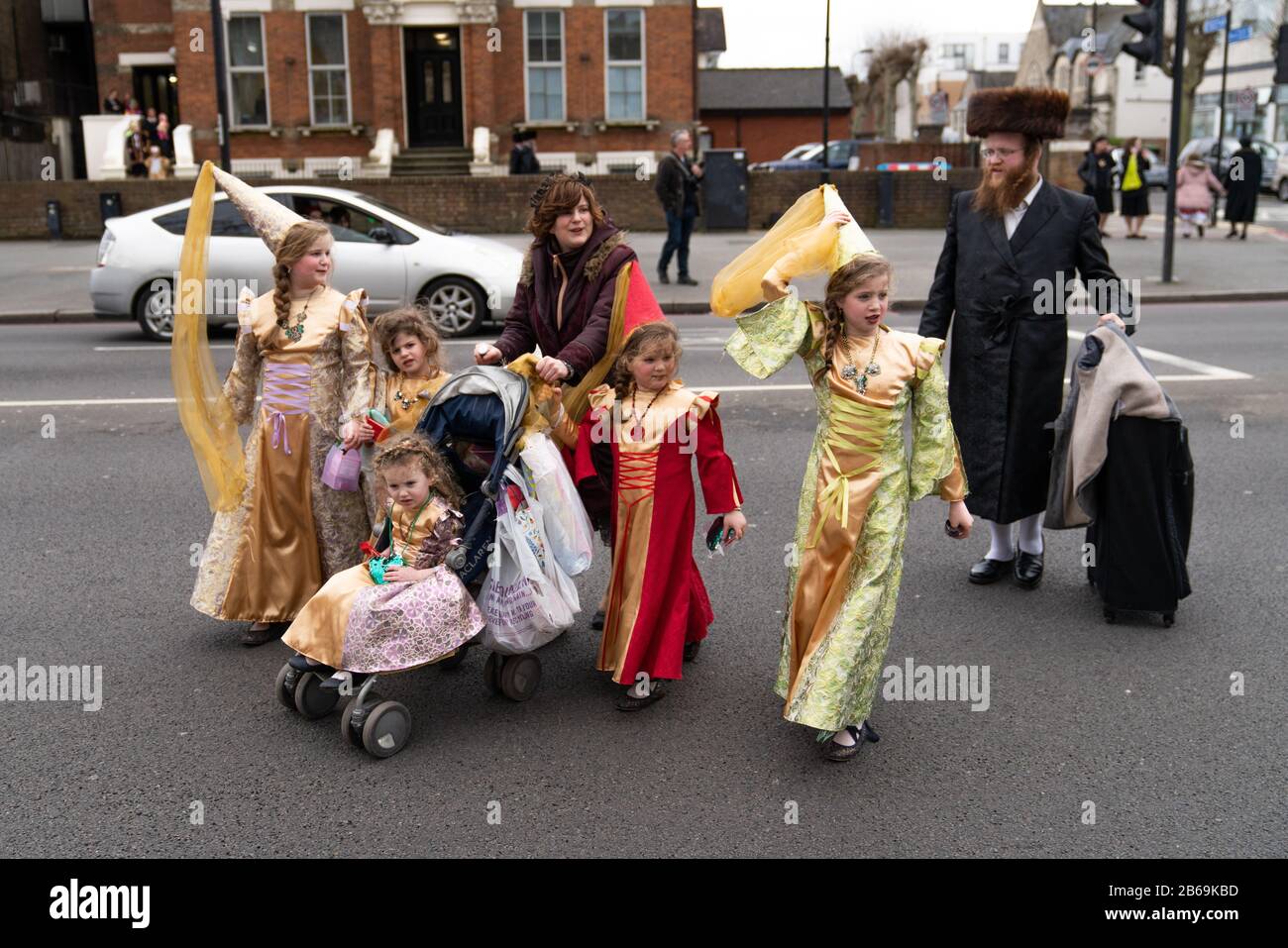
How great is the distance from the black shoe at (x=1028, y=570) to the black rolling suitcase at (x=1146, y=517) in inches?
17.7

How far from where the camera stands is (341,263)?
13.1 meters

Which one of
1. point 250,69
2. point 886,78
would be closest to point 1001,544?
point 250,69

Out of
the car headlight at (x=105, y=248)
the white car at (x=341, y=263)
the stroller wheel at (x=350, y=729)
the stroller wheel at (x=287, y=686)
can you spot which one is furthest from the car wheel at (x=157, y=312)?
the stroller wheel at (x=350, y=729)

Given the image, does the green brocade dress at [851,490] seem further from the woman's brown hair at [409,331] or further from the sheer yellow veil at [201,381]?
the sheer yellow veil at [201,381]

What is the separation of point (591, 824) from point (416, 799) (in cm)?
57

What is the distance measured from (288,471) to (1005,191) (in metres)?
3.25

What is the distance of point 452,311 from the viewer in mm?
13539

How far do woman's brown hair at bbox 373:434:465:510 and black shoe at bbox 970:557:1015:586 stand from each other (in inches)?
104

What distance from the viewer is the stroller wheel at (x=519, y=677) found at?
4.55 metres

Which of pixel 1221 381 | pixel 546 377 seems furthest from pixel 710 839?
pixel 1221 381

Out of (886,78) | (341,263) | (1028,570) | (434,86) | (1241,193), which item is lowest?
(1028,570)

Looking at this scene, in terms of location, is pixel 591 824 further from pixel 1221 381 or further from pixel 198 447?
pixel 1221 381

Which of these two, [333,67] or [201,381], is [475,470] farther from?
[333,67]

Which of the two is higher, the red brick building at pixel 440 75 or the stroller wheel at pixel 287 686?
the red brick building at pixel 440 75
